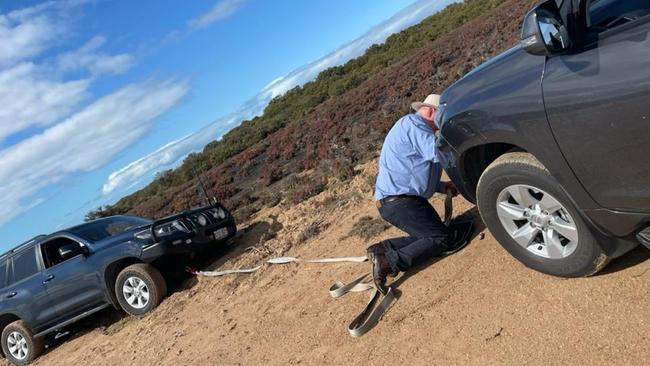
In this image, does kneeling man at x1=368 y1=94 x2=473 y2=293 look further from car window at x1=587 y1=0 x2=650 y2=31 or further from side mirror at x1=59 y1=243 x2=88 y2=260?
side mirror at x1=59 y1=243 x2=88 y2=260

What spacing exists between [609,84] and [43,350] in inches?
354

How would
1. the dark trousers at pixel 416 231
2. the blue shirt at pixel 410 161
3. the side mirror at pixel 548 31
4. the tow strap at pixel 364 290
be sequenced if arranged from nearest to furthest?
Answer: the side mirror at pixel 548 31, the tow strap at pixel 364 290, the blue shirt at pixel 410 161, the dark trousers at pixel 416 231

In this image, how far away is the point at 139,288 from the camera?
806 centimetres

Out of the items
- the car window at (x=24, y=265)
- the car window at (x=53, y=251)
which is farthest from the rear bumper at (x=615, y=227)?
the car window at (x=24, y=265)

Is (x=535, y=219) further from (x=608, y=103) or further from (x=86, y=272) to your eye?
(x=86, y=272)

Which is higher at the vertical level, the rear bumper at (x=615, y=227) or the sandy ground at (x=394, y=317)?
the rear bumper at (x=615, y=227)

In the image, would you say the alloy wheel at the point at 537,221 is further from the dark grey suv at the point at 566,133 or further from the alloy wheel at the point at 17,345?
the alloy wheel at the point at 17,345

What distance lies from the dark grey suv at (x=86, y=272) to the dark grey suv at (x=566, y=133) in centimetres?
548

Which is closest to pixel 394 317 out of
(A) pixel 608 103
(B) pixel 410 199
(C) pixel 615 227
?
(B) pixel 410 199

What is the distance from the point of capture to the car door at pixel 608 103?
2799 mm

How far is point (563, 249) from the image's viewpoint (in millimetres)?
3719

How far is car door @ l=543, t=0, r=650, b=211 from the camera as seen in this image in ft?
9.18

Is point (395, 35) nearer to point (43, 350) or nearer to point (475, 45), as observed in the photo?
point (475, 45)

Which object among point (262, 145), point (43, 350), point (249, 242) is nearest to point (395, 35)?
point (262, 145)
